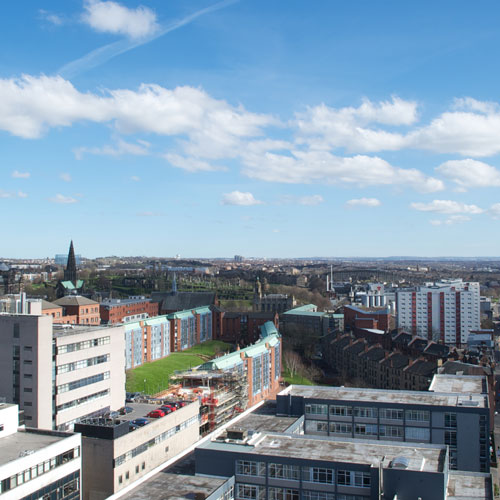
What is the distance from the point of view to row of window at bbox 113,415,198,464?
3043 centimetres

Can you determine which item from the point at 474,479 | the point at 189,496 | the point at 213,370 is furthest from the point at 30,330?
the point at 474,479

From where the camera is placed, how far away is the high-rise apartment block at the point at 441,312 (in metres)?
106

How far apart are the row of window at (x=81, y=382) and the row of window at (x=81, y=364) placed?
810 millimetres

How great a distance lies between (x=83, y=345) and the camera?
126ft

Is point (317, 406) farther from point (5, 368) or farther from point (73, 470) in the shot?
point (5, 368)

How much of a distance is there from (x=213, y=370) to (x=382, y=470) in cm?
3154

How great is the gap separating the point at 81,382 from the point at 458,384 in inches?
1060

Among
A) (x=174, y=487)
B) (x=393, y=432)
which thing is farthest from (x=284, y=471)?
(x=393, y=432)

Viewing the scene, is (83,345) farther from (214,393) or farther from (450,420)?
(450,420)

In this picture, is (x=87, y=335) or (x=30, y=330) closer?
(x=30, y=330)

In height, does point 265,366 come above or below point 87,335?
below

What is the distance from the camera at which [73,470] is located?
28062 mm

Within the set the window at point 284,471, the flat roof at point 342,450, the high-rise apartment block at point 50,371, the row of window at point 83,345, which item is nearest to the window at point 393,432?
the flat roof at point 342,450

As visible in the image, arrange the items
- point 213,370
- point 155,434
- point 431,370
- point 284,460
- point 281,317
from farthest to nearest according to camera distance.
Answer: point 281,317, point 431,370, point 213,370, point 155,434, point 284,460
